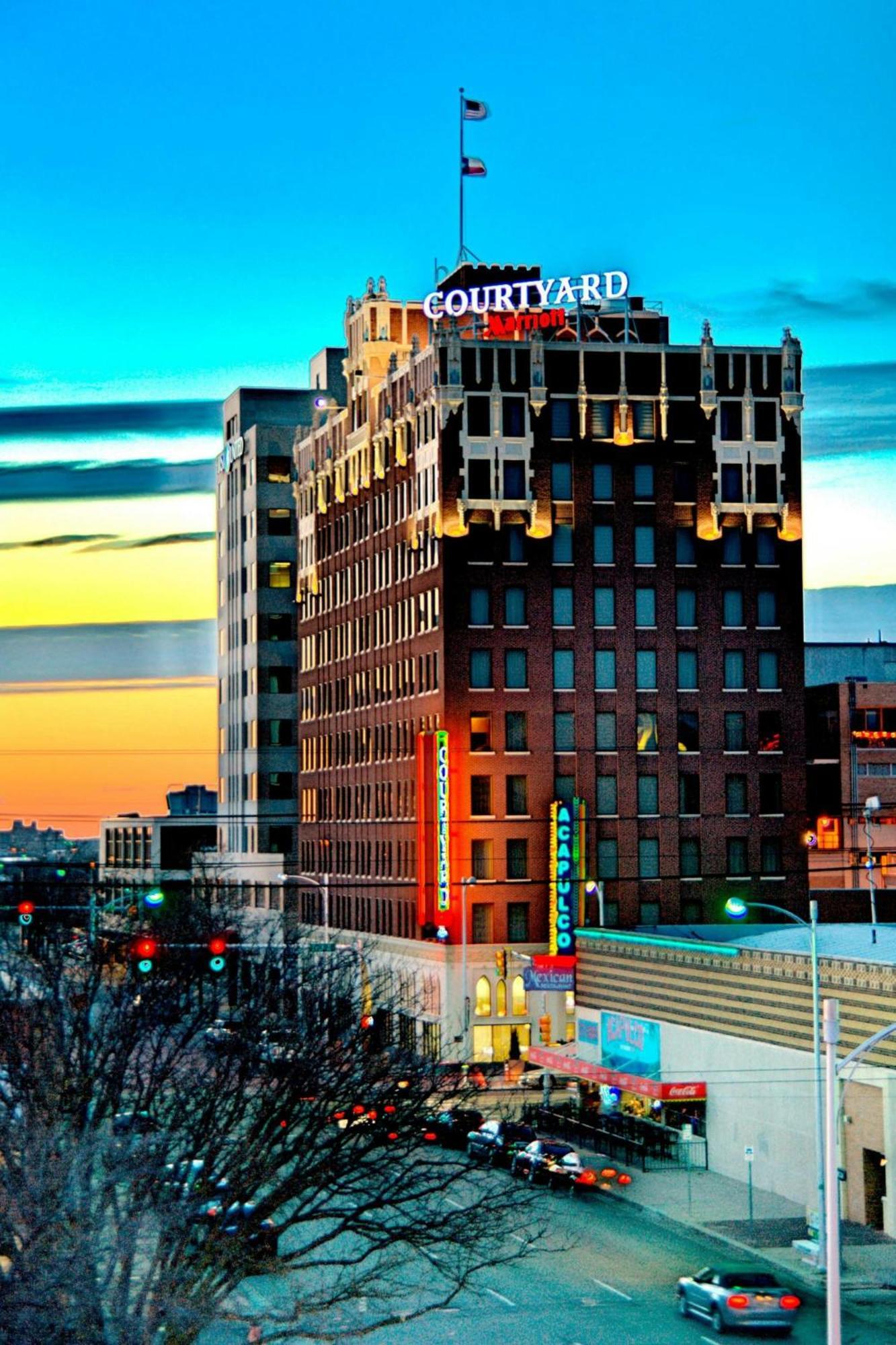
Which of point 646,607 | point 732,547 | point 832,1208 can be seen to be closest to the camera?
point 832,1208

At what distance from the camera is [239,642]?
593ft

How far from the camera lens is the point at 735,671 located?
125938 mm

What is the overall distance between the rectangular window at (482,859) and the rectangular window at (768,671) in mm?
18361

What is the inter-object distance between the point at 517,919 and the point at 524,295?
3431 cm

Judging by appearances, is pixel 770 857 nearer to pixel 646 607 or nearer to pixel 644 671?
pixel 644 671

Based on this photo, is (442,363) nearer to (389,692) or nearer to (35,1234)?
(389,692)

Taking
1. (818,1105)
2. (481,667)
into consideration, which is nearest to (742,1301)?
(818,1105)

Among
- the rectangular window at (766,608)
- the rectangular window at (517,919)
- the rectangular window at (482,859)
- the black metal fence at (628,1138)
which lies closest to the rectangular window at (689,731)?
the rectangular window at (766,608)

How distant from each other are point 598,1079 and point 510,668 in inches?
1388

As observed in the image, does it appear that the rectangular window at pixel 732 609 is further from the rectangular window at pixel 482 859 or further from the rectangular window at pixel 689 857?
the rectangular window at pixel 482 859

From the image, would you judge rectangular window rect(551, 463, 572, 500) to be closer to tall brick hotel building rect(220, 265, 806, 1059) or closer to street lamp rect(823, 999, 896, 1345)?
tall brick hotel building rect(220, 265, 806, 1059)

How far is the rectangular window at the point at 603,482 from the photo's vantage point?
125 meters

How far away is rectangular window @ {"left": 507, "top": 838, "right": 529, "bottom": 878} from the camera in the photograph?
121000 millimetres

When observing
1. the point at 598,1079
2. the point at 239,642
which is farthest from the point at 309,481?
the point at 598,1079
